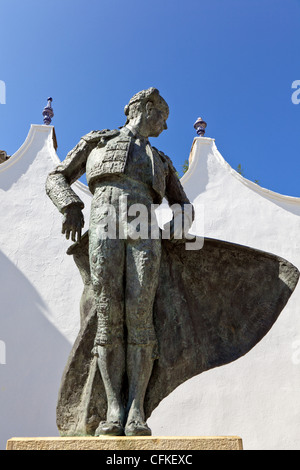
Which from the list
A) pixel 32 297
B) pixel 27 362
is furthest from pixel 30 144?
pixel 27 362

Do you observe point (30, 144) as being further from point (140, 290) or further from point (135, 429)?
point (135, 429)

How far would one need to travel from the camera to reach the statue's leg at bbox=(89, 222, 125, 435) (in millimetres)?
2355

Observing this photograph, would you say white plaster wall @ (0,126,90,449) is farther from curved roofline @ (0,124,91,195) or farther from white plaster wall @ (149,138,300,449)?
white plaster wall @ (149,138,300,449)

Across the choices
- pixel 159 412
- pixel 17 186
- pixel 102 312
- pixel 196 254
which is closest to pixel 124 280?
pixel 102 312

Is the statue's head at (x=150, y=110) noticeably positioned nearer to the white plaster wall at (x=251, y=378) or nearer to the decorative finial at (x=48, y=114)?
the white plaster wall at (x=251, y=378)

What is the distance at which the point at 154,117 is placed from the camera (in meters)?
2.89

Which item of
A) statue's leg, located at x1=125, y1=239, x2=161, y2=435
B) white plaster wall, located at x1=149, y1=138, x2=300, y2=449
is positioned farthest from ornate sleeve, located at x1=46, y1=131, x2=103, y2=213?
white plaster wall, located at x1=149, y1=138, x2=300, y2=449

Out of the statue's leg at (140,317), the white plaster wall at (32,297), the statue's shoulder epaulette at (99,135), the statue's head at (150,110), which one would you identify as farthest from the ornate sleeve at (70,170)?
the white plaster wall at (32,297)

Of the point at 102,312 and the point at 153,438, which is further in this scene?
the point at 102,312

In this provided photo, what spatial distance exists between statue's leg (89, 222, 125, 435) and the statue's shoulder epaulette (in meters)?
0.60

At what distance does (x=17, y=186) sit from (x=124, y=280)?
4680 mm

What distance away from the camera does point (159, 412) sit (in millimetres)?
5688

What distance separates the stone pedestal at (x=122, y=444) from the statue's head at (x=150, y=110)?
1.71 meters
